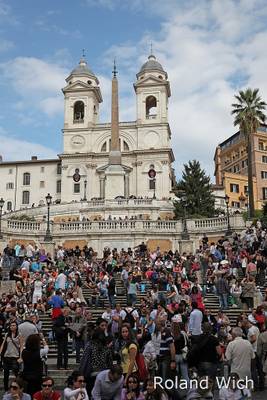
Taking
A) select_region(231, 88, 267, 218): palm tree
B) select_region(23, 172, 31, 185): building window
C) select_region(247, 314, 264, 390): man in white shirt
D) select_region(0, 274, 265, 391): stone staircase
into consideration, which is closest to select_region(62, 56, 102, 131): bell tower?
select_region(23, 172, 31, 185): building window

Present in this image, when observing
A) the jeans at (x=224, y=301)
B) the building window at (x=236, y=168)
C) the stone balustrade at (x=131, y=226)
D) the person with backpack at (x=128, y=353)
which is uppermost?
the building window at (x=236, y=168)

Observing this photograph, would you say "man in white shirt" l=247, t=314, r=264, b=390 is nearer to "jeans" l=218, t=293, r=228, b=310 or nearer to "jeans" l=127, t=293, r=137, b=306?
"jeans" l=218, t=293, r=228, b=310

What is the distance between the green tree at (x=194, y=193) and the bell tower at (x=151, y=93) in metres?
25.3

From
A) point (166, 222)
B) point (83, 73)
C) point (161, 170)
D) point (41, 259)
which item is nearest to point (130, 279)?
point (41, 259)

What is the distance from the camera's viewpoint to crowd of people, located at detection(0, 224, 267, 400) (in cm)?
834

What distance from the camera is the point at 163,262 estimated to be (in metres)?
27.7

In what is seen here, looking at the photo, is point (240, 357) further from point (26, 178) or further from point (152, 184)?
point (26, 178)

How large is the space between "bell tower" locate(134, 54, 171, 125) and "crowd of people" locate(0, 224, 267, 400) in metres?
58.5

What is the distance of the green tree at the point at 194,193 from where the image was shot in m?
57.5

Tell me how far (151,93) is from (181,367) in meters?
80.3

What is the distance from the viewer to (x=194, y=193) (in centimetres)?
6016

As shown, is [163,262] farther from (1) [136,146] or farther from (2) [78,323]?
(1) [136,146]

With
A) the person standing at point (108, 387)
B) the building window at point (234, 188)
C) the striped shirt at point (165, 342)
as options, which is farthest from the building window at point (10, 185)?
the person standing at point (108, 387)

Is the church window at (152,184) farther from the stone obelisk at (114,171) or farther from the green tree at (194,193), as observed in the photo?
the green tree at (194,193)
